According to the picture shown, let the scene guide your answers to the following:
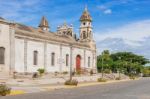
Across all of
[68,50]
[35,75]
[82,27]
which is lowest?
[35,75]

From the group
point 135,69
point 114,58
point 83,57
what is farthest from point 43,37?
point 114,58

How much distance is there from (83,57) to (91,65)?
5202mm

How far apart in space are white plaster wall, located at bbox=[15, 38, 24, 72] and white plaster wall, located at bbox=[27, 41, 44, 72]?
1.92 m

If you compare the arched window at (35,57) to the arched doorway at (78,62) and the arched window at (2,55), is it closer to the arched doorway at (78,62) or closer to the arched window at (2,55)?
the arched window at (2,55)

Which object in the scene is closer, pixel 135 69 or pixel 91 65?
pixel 91 65

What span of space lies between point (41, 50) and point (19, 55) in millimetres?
6924

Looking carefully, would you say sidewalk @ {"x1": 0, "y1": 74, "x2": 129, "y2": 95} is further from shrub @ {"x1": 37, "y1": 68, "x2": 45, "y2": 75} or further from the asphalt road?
shrub @ {"x1": 37, "y1": 68, "x2": 45, "y2": 75}

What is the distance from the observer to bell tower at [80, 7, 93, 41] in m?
76.5

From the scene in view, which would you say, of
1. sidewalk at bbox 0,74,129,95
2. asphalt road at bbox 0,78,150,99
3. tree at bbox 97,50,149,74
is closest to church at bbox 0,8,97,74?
sidewalk at bbox 0,74,129,95

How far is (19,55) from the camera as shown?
51281mm

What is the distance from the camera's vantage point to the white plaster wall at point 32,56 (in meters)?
54.0

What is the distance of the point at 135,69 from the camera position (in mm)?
111625

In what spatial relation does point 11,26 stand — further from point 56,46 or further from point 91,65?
point 91,65

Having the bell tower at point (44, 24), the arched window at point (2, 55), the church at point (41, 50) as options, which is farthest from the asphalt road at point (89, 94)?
the bell tower at point (44, 24)
